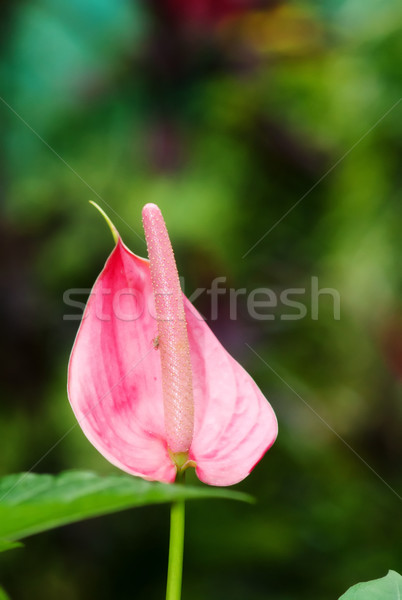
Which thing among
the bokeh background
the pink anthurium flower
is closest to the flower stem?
the pink anthurium flower

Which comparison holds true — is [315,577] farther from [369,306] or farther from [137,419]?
[137,419]

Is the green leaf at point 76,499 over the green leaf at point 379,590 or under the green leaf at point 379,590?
over

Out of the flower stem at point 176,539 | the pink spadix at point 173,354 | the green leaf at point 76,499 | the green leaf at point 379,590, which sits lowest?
the green leaf at point 379,590

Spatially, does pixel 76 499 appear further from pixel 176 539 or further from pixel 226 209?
pixel 226 209

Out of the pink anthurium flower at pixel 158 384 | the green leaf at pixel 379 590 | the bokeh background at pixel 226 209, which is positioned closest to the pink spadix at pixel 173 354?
the pink anthurium flower at pixel 158 384

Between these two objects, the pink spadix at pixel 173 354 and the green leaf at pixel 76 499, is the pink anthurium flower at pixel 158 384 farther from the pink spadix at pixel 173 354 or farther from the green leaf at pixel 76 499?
the green leaf at pixel 76 499

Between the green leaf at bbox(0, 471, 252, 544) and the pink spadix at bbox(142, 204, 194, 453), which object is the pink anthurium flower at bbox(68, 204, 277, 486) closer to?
the pink spadix at bbox(142, 204, 194, 453)

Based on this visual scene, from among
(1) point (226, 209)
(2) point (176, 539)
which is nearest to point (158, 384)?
(2) point (176, 539)
